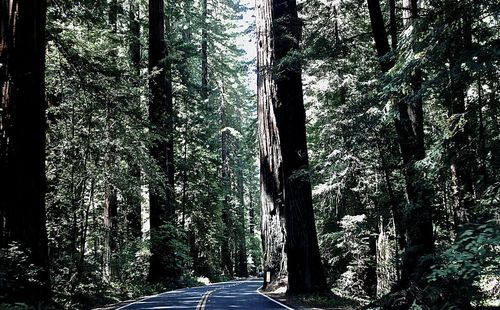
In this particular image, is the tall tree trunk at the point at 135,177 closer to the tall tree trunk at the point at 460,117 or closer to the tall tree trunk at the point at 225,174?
the tall tree trunk at the point at 460,117

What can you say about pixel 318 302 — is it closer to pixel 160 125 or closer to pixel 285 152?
pixel 285 152

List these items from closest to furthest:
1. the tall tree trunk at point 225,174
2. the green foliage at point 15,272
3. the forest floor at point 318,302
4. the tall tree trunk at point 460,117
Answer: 1. the tall tree trunk at point 460,117
2. the green foliage at point 15,272
3. the forest floor at point 318,302
4. the tall tree trunk at point 225,174

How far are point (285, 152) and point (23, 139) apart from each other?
793 centimetres

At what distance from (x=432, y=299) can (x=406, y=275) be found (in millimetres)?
1716

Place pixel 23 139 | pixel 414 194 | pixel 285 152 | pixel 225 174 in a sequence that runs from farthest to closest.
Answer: pixel 225 174, pixel 285 152, pixel 414 194, pixel 23 139

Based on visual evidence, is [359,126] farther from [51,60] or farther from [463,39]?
[51,60]

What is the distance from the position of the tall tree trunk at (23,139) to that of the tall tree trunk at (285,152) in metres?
6.28

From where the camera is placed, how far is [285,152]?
1418cm

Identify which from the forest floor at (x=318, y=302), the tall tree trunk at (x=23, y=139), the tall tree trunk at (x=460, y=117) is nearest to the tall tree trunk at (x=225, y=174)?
the forest floor at (x=318, y=302)

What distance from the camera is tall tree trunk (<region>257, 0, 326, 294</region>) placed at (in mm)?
12875

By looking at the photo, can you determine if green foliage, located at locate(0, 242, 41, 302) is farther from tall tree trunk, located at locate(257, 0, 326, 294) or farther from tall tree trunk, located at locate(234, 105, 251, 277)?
tall tree trunk, located at locate(234, 105, 251, 277)

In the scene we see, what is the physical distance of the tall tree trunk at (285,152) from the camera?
42.2 ft

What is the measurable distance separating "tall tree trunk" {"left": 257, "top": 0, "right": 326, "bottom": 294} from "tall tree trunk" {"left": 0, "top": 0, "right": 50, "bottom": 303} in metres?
6.28

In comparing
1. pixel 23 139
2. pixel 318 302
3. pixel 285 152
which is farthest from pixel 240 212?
pixel 23 139
